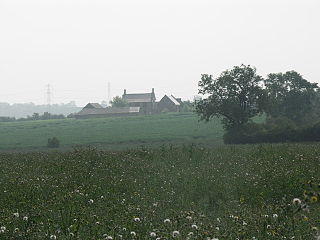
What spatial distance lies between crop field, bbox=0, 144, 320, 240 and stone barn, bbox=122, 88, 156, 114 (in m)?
127

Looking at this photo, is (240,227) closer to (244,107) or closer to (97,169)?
(97,169)

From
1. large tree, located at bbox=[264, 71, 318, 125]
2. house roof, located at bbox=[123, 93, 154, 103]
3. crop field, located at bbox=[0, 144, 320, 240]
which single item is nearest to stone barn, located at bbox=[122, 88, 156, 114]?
house roof, located at bbox=[123, 93, 154, 103]

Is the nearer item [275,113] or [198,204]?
[198,204]

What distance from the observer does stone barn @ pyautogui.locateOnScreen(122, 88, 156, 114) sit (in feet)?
493

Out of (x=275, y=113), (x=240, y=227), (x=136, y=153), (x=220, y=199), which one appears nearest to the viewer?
(x=240, y=227)

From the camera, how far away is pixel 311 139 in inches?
1689

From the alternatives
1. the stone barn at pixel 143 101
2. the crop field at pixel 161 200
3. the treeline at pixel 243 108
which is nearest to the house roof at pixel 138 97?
the stone barn at pixel 143 101

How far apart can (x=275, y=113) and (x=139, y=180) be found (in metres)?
48.2

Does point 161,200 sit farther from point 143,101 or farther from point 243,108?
point 143,101

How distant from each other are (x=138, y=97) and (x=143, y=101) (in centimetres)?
584

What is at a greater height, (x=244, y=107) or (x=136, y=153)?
(x=244, y=107)

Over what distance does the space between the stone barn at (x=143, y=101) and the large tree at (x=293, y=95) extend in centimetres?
8155

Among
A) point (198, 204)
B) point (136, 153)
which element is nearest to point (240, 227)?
point (198, 204)

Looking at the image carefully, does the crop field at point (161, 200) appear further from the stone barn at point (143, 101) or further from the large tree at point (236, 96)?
the stone barn at point (143, 101)
